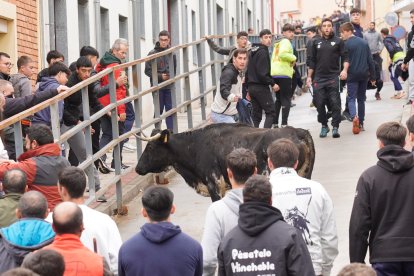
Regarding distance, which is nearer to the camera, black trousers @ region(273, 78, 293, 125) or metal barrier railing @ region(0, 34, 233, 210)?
metal barrier railing @ region(0, 34, 233, 210)

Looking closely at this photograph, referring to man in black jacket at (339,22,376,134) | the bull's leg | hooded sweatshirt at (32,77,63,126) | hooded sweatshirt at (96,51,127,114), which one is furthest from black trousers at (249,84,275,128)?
hooded sweatshirt at (32,77,63,126)

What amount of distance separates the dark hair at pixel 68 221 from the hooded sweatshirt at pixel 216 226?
926 millimetres

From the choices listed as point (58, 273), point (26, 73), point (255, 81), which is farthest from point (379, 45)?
point (58, 273)

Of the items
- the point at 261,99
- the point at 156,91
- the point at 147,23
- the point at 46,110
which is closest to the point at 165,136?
the point at 46,110

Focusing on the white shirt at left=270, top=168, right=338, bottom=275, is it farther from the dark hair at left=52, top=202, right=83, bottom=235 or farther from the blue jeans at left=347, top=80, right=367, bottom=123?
the blue jeans at left=347, top=80, right=367, bottom=123

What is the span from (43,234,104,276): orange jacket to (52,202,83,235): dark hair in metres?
0.03

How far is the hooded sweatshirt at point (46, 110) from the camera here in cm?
1183

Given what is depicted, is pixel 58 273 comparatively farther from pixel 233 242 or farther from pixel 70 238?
pixel 233 242

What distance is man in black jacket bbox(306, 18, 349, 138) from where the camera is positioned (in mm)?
19094

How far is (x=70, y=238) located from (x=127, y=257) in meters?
0.39

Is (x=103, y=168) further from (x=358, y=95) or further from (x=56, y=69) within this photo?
(x=358, y=95)

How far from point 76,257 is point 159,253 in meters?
0.49

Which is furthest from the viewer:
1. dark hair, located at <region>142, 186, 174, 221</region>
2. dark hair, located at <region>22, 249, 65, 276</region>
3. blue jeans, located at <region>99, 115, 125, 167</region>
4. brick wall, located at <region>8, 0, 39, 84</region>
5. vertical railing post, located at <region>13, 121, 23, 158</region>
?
brick wall, located at <region>8, 0, 39, 84</region>

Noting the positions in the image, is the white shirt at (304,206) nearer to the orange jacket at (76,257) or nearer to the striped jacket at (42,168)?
the orange jacket at (76,257)
